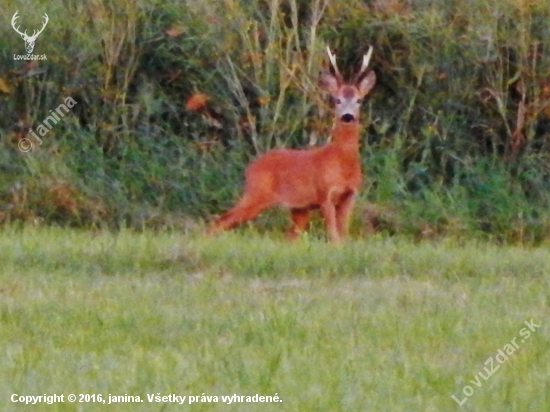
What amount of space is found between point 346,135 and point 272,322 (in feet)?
14.7

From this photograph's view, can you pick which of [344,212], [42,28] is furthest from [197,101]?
[344,212]

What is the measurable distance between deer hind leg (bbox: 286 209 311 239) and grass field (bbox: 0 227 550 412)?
112 cm

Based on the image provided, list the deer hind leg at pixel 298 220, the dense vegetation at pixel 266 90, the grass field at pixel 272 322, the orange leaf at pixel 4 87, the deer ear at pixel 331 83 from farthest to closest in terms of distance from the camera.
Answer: the orange leaf at pixel 4 87 → the dense vegetation at pixel 266 90 → the deer hind leg at pixel 298 220 → the deer ear at pixel 331 83 → the grass field at pixel 272 322

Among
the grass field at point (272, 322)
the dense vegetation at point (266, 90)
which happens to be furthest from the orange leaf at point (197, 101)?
the grass field at point (272, 322)

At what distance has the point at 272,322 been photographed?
8.43 metres

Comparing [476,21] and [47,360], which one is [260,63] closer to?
[476,21]

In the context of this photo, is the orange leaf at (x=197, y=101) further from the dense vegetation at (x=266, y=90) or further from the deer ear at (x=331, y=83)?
the deer ear at (x=331, y=83)

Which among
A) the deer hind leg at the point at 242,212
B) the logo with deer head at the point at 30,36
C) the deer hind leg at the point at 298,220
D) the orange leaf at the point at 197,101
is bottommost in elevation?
the deer hind leg at the point at 298,220

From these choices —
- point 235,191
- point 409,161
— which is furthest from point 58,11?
point 409,161

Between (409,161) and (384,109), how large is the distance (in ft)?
2.01

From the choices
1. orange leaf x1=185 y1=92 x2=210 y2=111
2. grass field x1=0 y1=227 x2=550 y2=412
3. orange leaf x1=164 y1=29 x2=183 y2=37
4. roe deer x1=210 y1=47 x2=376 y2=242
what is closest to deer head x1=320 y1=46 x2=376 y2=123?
roe deer x1=210 y1=47 x2=376 y2=242

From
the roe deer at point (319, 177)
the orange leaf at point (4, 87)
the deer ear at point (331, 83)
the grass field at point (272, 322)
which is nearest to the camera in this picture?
the grass field at point (272, 322)

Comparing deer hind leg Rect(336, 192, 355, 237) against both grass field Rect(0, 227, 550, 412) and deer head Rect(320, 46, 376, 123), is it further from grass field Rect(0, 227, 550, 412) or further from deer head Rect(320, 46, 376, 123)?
grass field Rect(0, 227, 550, 412)

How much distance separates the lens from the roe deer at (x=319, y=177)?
1259 centimetres
